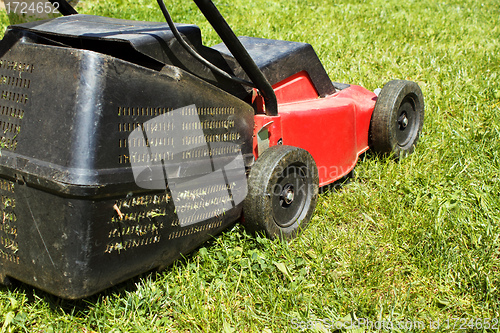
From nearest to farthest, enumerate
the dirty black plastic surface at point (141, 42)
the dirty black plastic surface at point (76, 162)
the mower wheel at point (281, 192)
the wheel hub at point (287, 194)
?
the dirty black plastic surface at point (76, 162), the dirty black plastic surface at point (141, 42), the mower wheel at point (281, 192), the wheel hub at point (287, 194)

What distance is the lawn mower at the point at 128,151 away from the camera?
56.0 inches

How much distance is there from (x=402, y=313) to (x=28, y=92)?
154cm

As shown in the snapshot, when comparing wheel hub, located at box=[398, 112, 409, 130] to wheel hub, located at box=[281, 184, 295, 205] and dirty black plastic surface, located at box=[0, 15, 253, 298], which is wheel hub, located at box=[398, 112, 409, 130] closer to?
wheel hub, located at box=[281, 184, 295, 205]

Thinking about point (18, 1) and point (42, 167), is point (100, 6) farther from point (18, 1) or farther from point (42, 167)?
point (42, 167)

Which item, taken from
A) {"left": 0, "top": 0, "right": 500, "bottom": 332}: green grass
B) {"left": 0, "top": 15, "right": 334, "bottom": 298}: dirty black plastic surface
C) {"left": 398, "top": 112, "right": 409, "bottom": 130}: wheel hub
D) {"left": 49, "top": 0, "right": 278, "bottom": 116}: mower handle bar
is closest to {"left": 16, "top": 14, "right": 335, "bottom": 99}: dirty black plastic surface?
{"left": 0, "top": 15, "right": 334, "bottom": 298}: dirty black plastic surface

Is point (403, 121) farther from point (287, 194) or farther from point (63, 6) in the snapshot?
point (63, 6)

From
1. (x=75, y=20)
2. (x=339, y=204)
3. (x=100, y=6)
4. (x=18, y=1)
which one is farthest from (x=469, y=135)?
(x=18, y=1)

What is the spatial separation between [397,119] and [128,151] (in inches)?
70.7

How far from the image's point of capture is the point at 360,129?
2.68 metres

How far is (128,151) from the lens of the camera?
4.94ft

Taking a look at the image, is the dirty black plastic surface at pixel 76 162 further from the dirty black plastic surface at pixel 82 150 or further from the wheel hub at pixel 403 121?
the wheel hub at pixel 403 121

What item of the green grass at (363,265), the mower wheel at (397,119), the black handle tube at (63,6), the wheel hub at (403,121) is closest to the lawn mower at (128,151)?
the green grass at (363,265)

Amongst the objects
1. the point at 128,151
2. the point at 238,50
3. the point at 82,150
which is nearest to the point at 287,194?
the point at 238,50

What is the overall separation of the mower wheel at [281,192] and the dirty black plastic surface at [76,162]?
410mm
